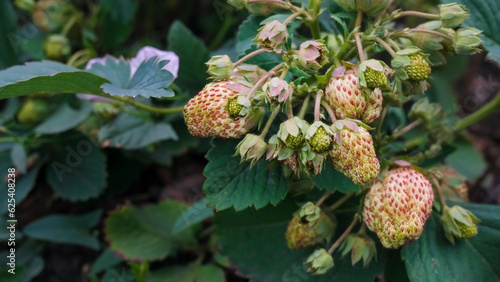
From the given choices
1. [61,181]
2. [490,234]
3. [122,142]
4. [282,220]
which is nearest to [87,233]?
[61,181]

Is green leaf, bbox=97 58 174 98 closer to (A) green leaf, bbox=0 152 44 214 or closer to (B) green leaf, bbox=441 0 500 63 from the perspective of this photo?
(A) green leaf, bbox=0 152 44 214

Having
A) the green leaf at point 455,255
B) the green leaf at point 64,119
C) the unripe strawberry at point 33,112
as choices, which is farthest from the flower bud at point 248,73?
the unripe strawberry at point 33,112

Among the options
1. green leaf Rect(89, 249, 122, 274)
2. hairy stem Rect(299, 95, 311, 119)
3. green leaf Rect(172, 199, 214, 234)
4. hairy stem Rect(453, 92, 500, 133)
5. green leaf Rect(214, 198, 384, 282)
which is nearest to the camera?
hairy stem Rect(299, 95, 311, 119)

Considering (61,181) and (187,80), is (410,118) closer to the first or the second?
(187,80)

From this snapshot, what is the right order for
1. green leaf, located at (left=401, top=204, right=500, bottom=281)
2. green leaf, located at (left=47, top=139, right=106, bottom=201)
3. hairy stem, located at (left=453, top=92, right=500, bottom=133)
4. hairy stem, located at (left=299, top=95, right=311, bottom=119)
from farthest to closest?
green leaf, located at (left=47, top=139, right=106, bottom=201)
hairy stem, located at (left=453, top=92, right=500, bottom=133)
green leaf, located at (left=401, top=204, right=500, bottom=281)
hairy stem, located at (left=299, top=95, right=311, bottom=119)

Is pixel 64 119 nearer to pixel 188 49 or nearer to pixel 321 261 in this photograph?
pixel 188 49

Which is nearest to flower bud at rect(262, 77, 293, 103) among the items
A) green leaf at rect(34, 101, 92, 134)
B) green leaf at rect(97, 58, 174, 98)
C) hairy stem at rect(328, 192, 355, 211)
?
green leaf at rect(97, 58, 174, 98)
